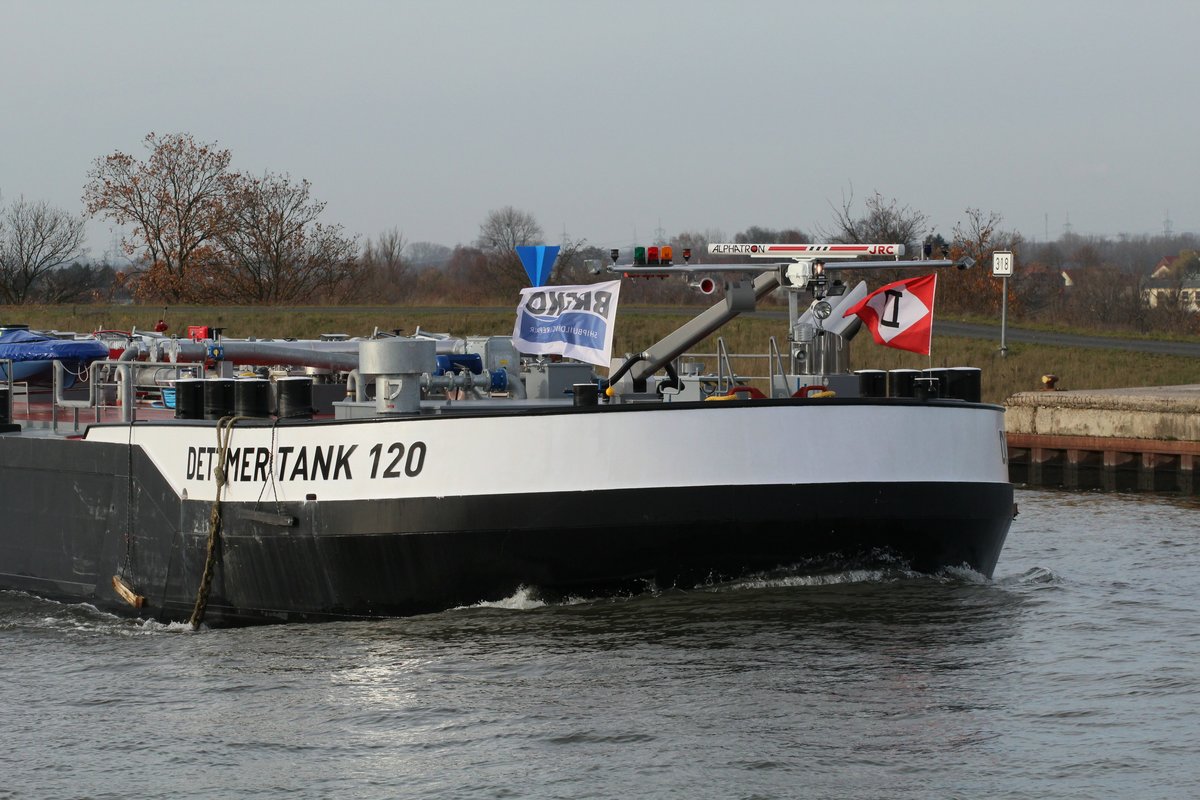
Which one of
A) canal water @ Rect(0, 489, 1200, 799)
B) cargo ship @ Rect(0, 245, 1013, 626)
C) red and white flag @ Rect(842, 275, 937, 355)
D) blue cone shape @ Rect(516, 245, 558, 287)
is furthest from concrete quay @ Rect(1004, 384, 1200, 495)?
blue cone shape @ Rect(516, 245, 558, 287)

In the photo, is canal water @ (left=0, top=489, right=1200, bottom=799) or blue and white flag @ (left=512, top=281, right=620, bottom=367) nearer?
canal water @ (left=0, top=489, right=1200, bottom=799)

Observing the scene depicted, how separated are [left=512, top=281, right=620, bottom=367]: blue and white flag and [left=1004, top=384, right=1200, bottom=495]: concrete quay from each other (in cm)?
1621

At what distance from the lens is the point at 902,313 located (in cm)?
1439

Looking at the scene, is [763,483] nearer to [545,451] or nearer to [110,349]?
[545,451]

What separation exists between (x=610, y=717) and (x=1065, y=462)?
20.5 m

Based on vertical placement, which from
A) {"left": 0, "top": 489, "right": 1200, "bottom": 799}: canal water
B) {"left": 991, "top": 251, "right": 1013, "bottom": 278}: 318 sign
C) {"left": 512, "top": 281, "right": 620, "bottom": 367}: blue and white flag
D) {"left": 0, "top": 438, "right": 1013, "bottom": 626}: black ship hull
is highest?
{"left": 991, "top": 251, "right": 1013, "bottom": 278}: 318 sign

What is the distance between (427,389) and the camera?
15.9 metres

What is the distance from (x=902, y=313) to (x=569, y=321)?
3012 mm

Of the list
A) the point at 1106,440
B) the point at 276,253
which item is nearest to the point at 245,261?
the point at 276,253

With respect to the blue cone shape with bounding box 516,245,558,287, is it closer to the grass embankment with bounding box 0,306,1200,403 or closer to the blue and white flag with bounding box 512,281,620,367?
the blue and white flag with bounding box 512,281,620,367

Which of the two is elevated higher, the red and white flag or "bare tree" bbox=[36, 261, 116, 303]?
"bare tree" bbox=[36, 261, 116, 303]

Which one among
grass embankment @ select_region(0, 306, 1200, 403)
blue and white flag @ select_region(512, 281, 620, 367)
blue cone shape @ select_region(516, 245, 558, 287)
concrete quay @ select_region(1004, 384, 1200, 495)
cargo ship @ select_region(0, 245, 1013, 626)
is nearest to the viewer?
cargo ship @ select_region(0, 245, 1013, 626)

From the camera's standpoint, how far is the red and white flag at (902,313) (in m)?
14.2

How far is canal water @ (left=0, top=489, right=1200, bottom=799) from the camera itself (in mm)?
9625
